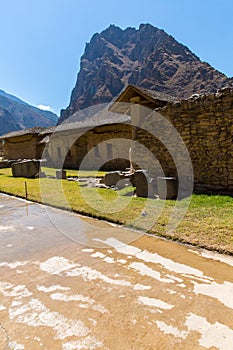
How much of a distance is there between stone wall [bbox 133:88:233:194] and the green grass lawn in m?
0.77

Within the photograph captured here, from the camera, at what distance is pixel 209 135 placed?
8320 mm

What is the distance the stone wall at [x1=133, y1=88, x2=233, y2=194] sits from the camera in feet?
26.1

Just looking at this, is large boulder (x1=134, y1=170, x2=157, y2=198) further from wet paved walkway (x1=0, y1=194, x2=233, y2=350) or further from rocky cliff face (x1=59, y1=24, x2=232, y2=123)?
rocky cliff face (x1=59, y1=24, x2=232, y2=123)

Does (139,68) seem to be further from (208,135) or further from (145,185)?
(145,185)

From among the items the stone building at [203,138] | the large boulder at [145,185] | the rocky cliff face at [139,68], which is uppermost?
the rocky cliff face at [139,68]

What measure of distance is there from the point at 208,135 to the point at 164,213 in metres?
3.50

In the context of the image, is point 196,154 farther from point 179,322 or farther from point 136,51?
point 136,51

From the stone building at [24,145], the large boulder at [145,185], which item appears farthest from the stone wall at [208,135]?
the stone building at [24,145]

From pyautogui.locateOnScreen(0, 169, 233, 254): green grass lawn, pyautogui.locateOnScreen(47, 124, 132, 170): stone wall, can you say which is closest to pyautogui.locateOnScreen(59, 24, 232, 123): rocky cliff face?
pyautogui.locateOnScreen(47, 124, 132, 170): stone wall

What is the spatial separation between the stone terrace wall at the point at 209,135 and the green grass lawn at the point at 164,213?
2.55 ft

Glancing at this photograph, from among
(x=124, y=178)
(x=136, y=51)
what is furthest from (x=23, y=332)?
(x=136, y=51)

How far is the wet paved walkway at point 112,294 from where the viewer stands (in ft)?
7.55

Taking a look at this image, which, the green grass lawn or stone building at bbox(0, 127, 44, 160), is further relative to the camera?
stone building at bbox(0, 127, 44, 160)

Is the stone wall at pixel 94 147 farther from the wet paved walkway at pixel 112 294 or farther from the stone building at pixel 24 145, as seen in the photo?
the wet paved walkway at pixel 112 294
